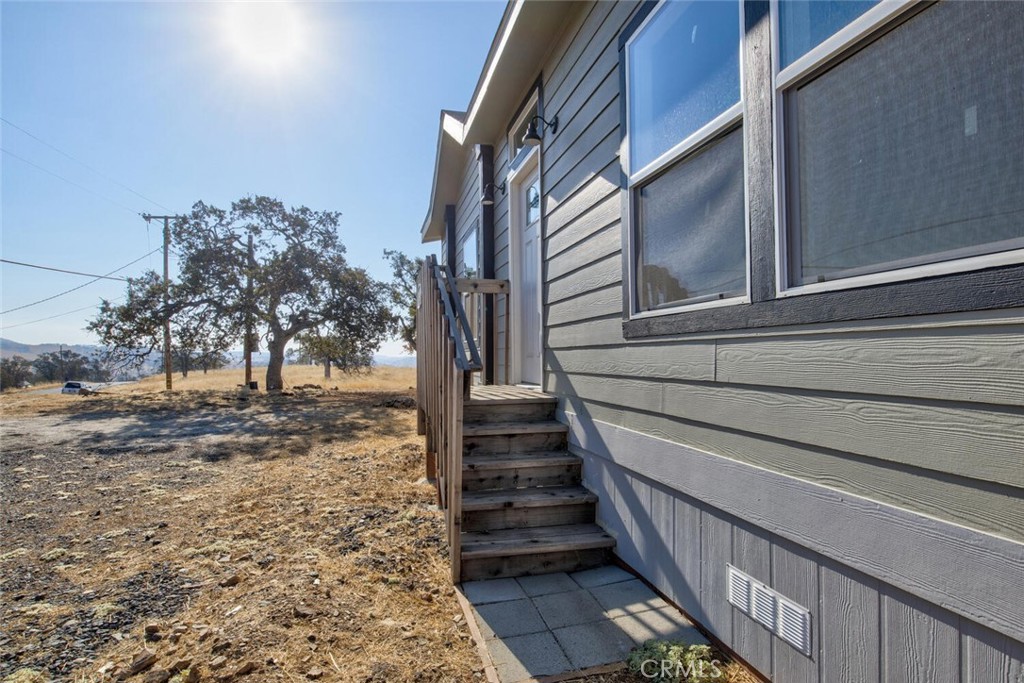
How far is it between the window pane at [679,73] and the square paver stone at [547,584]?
2092mm

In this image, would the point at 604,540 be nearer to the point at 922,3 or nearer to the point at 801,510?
the point at 801,510

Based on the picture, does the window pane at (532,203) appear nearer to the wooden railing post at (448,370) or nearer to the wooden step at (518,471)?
the wooden railing post at (448,370)

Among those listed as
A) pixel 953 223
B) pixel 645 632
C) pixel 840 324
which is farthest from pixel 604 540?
pixel 953 223

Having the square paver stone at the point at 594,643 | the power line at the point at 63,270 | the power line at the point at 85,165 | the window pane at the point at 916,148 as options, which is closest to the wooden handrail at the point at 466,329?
the square paver stone at the point at 594,643

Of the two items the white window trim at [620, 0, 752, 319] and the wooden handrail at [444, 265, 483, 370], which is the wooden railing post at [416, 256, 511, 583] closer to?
the wooden handrail at [444, 265, 483, 370]

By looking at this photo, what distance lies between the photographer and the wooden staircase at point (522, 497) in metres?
2.36

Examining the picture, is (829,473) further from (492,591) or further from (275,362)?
(275,362)

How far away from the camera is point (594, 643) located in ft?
5.91

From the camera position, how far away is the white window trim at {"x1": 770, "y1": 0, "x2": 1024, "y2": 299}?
1.04 metres

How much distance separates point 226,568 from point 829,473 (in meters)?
2.86

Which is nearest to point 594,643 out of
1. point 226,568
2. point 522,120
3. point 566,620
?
point 566,620

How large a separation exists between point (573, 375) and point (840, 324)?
178 cm

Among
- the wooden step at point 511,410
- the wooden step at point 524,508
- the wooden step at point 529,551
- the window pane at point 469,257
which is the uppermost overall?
the window pane at point 469,257

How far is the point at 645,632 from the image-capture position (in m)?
1.86
